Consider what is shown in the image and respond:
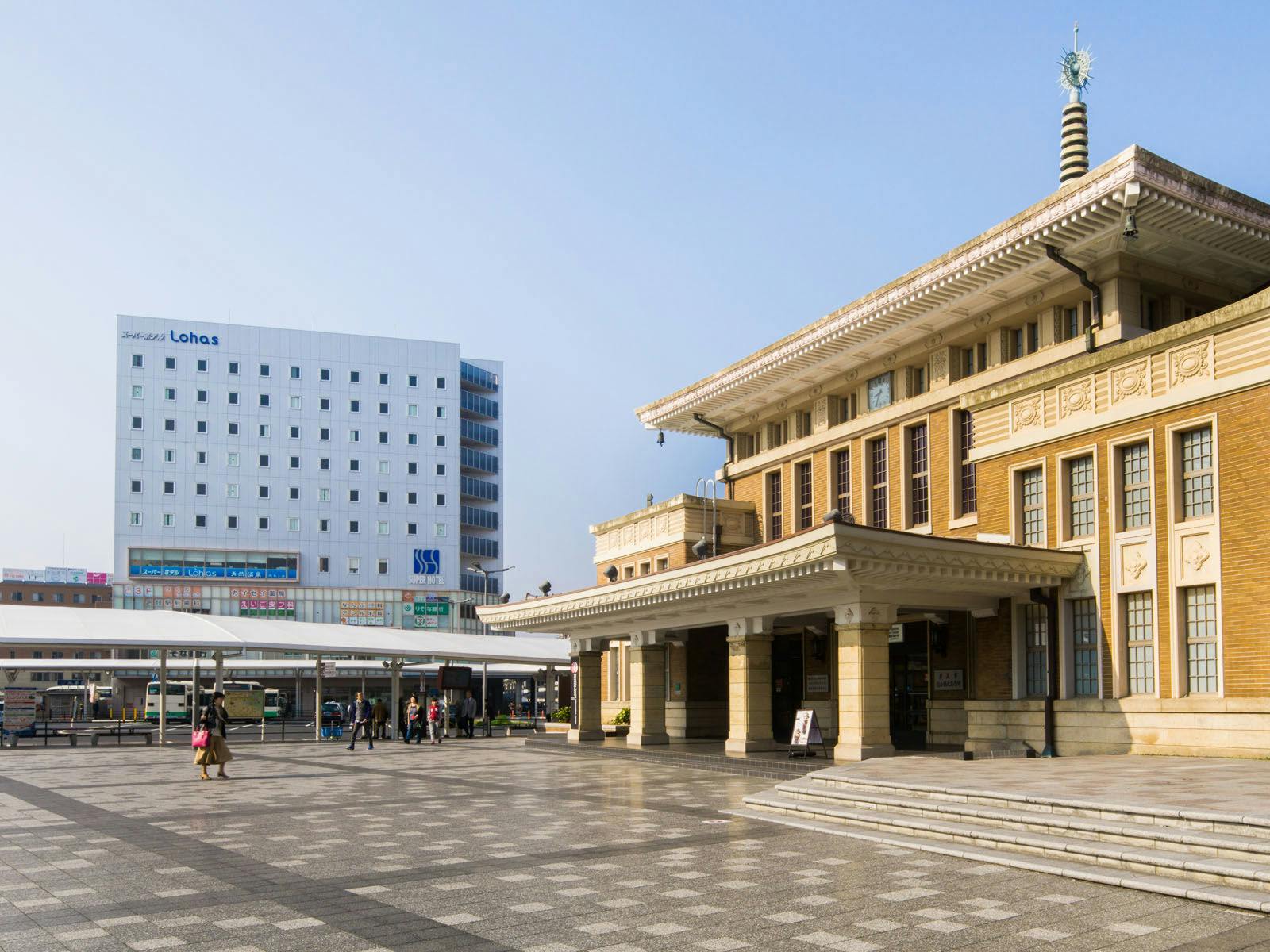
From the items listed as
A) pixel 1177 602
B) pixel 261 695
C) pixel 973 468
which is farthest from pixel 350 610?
pixel 1177 602

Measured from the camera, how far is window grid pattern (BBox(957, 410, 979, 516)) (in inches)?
1045

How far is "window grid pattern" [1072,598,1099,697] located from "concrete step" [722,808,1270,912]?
27.7ft

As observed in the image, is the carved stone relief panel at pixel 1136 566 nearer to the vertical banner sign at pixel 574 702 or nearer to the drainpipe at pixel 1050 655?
the drainpipe at pixel 1050 655

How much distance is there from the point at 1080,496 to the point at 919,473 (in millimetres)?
6628

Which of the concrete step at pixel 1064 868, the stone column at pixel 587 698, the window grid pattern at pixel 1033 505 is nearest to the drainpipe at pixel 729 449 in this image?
the stone column at pixel 587 698

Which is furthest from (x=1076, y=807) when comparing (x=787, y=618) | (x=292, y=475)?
(x=292, y=475)

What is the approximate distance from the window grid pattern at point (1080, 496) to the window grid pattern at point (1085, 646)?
1.36 metres

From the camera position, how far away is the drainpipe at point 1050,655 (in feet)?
70.7

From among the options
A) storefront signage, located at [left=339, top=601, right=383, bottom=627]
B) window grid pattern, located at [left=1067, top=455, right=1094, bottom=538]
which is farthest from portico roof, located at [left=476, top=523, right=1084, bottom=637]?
storefront signage, located at [left=339, top=601, right=383, bottom=627]

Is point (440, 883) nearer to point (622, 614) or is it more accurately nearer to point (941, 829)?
point (941, 829)

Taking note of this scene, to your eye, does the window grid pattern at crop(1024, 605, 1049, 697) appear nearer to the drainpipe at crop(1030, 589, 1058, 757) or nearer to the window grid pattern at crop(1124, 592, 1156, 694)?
the drainpipe at crop(1030, 589, 1058, 757)

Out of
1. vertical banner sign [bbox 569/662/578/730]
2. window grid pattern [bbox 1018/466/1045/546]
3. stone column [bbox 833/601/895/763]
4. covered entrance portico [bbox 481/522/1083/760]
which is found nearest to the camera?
covered entrance portico [bbox 481/522/1083/760]

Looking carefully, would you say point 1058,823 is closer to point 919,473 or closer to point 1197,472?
point 1197,472

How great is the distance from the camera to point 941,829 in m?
13.4
